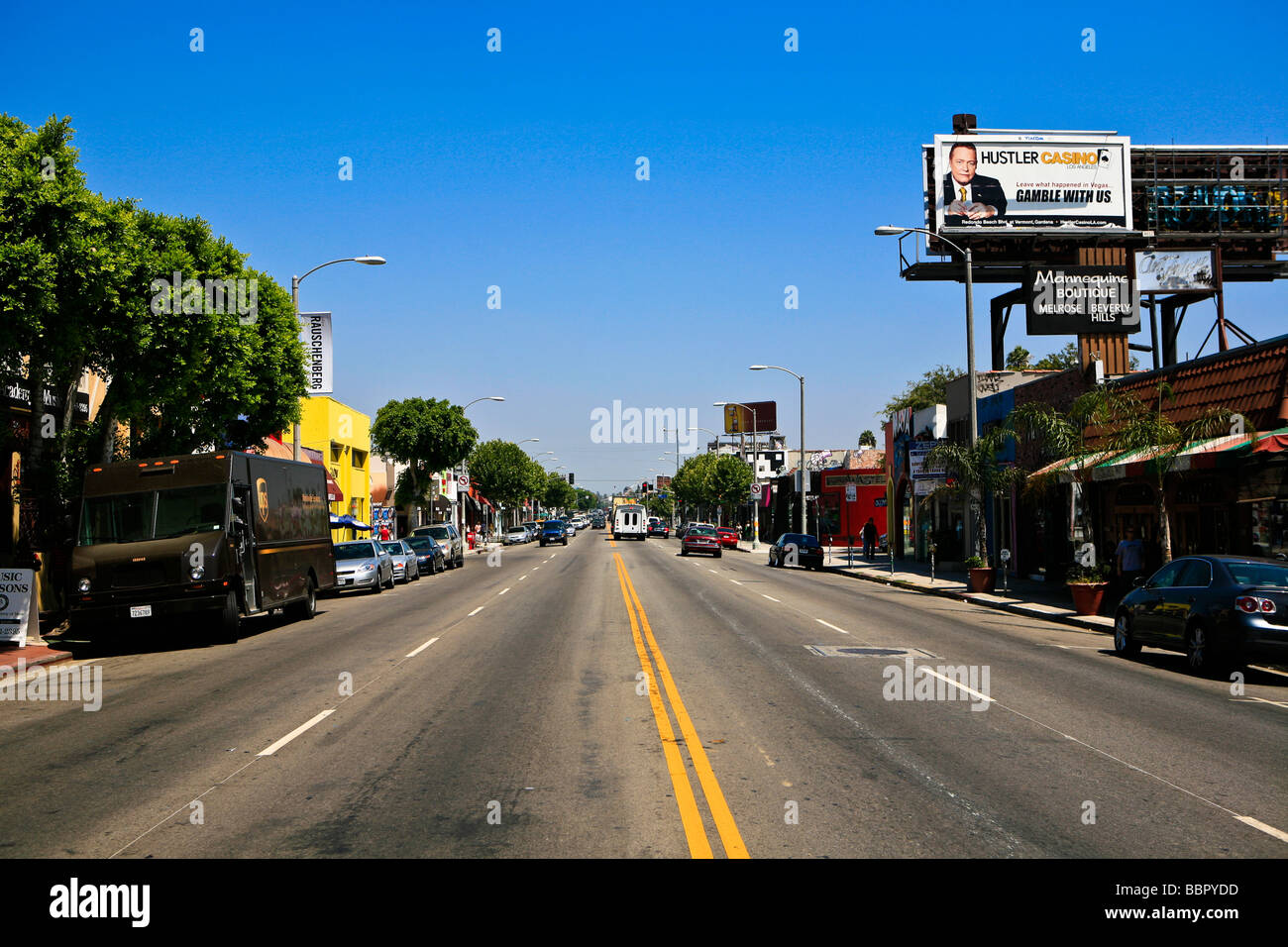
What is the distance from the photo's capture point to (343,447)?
55.3 metres

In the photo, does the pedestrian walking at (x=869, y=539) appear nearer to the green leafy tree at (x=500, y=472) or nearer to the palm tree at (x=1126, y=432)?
the palm tree at (x=1126, y=432)

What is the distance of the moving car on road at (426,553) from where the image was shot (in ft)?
136

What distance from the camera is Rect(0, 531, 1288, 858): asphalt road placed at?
6.26m

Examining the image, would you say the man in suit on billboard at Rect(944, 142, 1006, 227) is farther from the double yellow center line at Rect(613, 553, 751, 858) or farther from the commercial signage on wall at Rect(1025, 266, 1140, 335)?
the double yellow center line at Rect(613, 553, 751, 858)

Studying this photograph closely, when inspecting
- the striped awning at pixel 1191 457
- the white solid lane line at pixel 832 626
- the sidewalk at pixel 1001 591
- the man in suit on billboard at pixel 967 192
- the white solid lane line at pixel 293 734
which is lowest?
the sidewalk at pixel 1001 591

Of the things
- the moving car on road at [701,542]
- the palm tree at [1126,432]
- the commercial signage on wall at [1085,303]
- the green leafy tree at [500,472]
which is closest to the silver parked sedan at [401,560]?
the moving car on road at [701,542]

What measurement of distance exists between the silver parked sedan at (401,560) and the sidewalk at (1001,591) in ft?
55.1

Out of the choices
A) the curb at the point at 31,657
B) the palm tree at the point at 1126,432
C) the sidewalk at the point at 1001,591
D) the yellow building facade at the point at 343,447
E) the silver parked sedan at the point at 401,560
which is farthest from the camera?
the yellow building facade at the point at 343,447

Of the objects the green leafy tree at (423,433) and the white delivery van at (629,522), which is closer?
the green leafy tree at (423,433)

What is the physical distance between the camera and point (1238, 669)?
14.2 metres

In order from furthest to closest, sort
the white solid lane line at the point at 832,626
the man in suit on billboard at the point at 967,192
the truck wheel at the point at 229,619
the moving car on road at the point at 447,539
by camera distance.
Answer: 1. the moving car on road at the point at 447,539
2. the man in suit on billboard at the point at 967,192
3. the white solid lane line at the point at 832,626
4. the truck wheel at the point at 229,619
